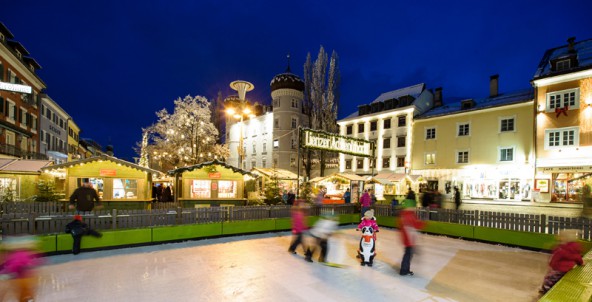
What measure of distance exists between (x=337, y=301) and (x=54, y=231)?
9.04 m

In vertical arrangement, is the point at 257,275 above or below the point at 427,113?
below

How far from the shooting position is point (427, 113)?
34.1 metres

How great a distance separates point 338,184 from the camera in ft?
95.7

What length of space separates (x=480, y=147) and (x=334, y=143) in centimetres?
2111

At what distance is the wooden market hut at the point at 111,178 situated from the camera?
621 inches

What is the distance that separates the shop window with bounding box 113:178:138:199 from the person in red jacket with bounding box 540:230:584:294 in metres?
18.2

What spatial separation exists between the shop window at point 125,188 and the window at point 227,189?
4.69m

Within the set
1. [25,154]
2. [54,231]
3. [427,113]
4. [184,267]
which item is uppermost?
[427,113]

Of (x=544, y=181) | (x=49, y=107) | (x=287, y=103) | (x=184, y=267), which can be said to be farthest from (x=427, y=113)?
(x=49, y=107)

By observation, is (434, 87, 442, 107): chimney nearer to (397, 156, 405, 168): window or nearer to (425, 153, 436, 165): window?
(425, 153, 436, 165): window

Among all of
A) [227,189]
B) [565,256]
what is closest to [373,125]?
[227,189]

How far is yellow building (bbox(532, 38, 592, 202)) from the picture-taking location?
2255cm

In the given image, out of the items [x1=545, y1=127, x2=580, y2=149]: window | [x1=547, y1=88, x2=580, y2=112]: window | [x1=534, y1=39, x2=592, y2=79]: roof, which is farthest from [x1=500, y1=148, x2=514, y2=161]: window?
[x1=534, y1=39, x2=592, y2=79]: roof

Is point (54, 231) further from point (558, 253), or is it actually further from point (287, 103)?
point (287, 103)
